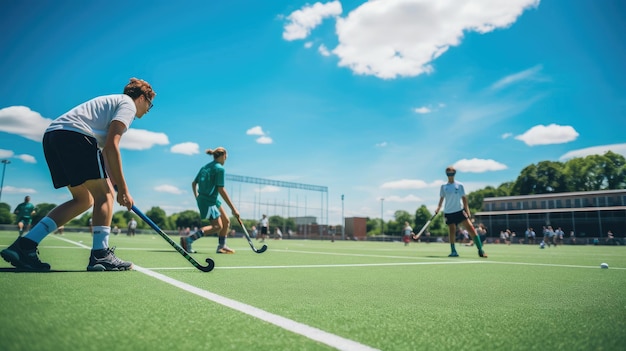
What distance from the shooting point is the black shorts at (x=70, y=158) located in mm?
3641

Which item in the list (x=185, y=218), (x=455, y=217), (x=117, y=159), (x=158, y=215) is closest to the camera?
(x=117, y=159)

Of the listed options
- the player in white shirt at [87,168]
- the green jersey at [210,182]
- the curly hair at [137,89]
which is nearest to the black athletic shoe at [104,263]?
the player in white shirt at [87,168]

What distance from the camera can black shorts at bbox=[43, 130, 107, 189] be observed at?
3641 millimetres

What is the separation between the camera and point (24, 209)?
1817 centimetres

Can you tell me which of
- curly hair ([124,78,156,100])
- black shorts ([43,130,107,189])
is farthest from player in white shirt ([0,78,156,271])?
curly hair ([124,78,156,100])

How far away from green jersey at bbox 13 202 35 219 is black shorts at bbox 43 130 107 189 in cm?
1805

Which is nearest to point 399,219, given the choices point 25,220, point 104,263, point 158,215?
point 158,215

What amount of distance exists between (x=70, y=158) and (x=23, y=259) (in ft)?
3.70

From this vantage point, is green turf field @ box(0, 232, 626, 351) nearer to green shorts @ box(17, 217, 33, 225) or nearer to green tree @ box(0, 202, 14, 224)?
green shorts @ box(17, 217, 33, 225)

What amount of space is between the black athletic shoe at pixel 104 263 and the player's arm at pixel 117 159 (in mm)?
788

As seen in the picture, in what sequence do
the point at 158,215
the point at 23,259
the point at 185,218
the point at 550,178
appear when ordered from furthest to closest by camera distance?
the point at 185,218 → the point at 158,215 → the point at 550,178 → the point at 23,259

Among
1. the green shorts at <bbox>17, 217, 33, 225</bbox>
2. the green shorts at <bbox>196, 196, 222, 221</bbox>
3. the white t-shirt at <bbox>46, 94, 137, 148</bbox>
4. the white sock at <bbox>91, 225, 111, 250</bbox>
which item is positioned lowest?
the white sock at <bbox>91, 225, 111, 250</bbox>

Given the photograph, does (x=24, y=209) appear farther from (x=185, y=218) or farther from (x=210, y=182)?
(x=185, y=218)

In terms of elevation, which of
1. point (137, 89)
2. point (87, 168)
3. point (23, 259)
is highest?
point (137, 89)
